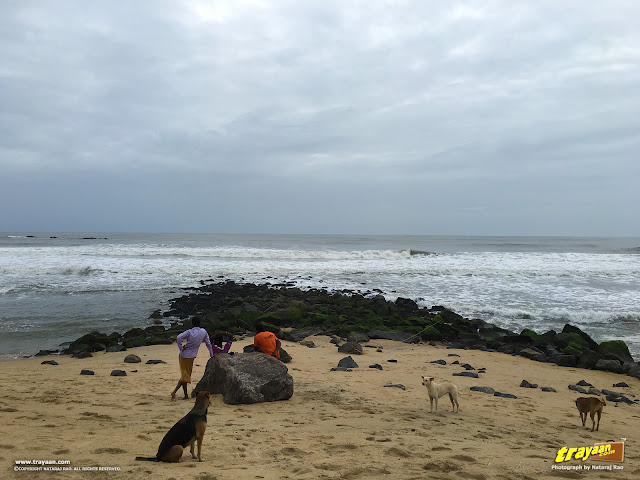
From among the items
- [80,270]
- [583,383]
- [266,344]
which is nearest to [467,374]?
[583,383]

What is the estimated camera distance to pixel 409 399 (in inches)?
271

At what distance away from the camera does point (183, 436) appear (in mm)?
3941

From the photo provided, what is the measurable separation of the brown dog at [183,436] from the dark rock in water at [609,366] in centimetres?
976

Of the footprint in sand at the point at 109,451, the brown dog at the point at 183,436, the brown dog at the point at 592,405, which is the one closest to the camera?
the brown dog at the point at 183,436

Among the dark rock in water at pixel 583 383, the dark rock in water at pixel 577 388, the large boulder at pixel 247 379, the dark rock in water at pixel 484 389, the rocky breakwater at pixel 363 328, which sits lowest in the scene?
the rocky breakwater at pixel 363 328

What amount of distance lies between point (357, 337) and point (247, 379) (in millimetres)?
6208

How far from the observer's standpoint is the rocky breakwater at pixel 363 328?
10891 millimetres

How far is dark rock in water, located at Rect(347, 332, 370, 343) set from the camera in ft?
39.6

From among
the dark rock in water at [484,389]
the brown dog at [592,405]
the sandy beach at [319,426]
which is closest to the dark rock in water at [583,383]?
the sandy beach at [319,426]

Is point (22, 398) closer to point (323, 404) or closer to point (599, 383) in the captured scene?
point (323, 404)

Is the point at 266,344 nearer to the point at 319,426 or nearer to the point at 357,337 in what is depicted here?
the point at 319,426

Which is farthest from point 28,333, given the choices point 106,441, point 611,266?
point 611,266

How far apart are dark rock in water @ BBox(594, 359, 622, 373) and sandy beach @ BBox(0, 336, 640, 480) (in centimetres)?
25

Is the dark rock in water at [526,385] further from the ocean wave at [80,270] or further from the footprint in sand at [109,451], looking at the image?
the ocean wave at [80,270]
